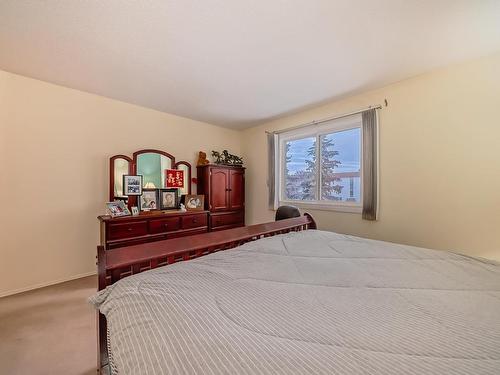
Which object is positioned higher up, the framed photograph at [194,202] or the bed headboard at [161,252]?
the framed photograph at [194,202]

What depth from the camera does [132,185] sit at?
3076 mm

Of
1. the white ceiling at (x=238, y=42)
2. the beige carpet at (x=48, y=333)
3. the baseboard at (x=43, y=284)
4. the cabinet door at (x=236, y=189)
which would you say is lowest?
the beige carpet at (x=48, y=333)

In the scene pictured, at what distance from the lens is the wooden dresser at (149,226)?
2.59 meters

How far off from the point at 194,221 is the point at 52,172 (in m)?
1.85

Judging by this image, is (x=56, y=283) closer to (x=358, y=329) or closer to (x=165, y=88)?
(x=165, y=88)

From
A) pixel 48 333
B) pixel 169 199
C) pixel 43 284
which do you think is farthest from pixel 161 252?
pixel 43 284

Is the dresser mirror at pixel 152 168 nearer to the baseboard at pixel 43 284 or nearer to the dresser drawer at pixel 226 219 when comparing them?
the dresser drawer at pixel 226 219

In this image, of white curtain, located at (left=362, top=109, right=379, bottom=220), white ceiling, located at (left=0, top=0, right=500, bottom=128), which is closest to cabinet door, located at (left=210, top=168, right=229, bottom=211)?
white ceiling, located at (left=0, top=0, right=500, bottom=128)

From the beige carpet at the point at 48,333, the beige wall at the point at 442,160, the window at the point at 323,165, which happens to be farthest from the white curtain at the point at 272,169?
the beige carpet at the point at 48,333

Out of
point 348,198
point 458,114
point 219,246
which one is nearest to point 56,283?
point 219,246

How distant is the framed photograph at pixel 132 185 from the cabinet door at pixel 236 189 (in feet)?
5.09

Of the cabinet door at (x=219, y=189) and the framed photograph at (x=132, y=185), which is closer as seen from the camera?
the framed photograph at (x=132, y=185)

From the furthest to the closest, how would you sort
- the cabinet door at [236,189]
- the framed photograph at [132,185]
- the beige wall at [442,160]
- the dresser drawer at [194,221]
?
the cabinet door at [236,189], the dresser drawer at [194,221], the framed photograph at [132,185], the beige wall at [442,160]

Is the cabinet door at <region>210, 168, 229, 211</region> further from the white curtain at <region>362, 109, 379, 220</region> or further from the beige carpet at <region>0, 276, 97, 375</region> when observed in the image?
the white curtain at <region>362, 109, 379, 220</region>
